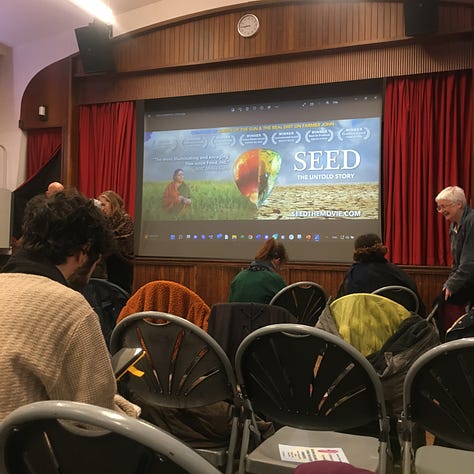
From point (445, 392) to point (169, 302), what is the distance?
1.19 metres

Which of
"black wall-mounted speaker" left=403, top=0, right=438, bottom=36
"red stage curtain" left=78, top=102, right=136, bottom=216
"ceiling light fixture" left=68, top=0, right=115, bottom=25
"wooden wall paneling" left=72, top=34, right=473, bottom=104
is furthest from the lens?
"red stage curtain" left=78, top=102, right=136, bottom=216

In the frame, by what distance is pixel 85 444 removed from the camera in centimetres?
72

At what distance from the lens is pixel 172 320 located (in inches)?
65.3

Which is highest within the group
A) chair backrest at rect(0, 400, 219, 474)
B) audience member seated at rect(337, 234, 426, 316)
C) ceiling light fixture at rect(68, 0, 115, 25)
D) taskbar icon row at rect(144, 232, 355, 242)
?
ceiling light fixture at rect(68, 0, 115, 25)

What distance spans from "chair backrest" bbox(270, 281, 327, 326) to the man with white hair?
3.07 feet

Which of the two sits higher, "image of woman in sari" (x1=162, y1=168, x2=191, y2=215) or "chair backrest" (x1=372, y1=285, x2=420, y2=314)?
"image of woman in sari" (x1=162, y1=168, x2=191, y2=215)

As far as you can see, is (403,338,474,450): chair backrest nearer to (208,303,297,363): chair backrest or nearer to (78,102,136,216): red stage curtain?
(208,303,297,363): chair backrest

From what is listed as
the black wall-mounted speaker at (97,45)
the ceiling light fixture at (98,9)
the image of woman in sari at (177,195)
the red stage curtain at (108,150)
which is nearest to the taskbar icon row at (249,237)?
the image of woman in sari at (177,195)

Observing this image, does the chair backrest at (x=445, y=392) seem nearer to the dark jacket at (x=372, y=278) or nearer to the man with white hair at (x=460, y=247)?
the dark jacket at (x=372, y=278)

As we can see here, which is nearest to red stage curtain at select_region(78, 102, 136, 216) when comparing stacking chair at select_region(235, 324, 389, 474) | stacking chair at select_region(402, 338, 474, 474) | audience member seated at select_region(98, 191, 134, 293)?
audience member seated at select_region(98, 191, 134, 293)

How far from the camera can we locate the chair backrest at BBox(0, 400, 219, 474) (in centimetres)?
63

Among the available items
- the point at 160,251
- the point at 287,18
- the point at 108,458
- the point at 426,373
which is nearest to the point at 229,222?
the point at 160,251

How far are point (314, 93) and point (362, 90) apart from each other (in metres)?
0.47

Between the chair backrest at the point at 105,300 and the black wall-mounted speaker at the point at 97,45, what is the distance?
394 centimetres
